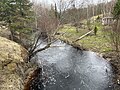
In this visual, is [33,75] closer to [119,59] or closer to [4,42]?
[4,42]

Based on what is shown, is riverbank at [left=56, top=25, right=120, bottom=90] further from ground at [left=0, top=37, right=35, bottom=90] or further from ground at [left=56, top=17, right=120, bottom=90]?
ground at [left=0, top=37, right=35, bottom=90]

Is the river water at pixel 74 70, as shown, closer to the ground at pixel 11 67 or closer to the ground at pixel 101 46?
the ground at pixel 101 46

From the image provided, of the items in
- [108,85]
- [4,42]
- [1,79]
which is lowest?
[108,85]

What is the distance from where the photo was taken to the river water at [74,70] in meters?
18.8

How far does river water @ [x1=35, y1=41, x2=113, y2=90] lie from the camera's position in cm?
1880

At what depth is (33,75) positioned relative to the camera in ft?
67.9

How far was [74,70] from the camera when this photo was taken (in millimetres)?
22922

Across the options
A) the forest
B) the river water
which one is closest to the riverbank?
the forest

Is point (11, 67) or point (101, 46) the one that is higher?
point (11, 67)

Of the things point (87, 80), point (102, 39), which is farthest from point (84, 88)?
point (102, 39)

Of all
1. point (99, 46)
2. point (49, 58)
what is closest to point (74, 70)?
point (49, 58)

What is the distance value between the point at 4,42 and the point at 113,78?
1249 cm

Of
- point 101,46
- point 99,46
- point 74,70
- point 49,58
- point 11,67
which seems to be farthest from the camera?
point 99,46

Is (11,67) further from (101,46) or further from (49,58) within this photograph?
(101,46)
